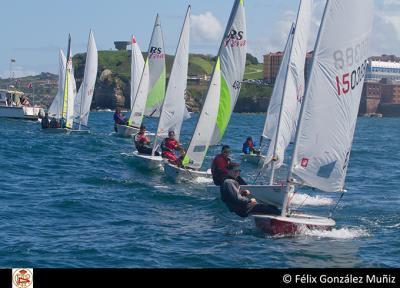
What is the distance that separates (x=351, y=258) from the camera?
14969mm

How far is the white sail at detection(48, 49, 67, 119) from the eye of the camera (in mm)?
56000

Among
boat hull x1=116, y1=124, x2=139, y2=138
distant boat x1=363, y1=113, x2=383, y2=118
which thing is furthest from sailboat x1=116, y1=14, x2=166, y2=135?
distant boat x1=363, y1=113, x2=383, y2=118

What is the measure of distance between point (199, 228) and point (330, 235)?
9.52 ft

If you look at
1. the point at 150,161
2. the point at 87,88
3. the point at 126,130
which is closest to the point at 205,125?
the point at 150,161

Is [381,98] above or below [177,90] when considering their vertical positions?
above

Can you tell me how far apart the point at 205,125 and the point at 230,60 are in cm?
250

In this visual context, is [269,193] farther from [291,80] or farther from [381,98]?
[381,98]

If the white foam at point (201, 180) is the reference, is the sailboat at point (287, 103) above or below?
above

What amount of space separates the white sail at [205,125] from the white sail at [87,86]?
2678 centimetres

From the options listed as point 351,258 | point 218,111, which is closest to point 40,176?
point 218,111

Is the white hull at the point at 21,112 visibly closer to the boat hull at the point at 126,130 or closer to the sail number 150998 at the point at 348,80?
the boat hull at the point at 126,130

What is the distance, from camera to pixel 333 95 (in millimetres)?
16734
